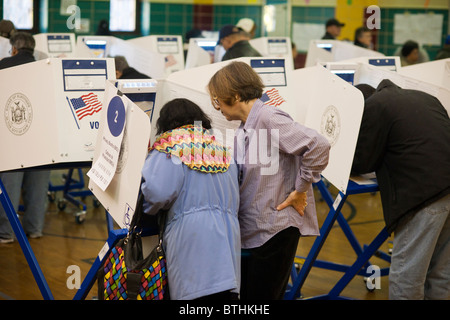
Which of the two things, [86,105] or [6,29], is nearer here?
[86,105]

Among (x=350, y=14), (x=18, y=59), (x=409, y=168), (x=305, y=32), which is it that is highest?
(x=350, y=14)

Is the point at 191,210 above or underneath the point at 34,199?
above

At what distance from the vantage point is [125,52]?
6.57m

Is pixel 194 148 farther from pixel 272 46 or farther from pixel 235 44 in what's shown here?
pixel 272 46

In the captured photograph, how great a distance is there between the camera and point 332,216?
3.40 meters

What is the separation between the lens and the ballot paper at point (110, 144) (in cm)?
248

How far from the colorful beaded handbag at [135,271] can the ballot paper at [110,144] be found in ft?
0.88

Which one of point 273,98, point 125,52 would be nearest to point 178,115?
point 273,98

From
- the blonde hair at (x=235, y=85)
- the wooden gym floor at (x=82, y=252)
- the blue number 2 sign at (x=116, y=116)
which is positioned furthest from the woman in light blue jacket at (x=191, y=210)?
the wooden gym floor at (x=82, y=252)

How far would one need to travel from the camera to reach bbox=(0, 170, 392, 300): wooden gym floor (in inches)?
157

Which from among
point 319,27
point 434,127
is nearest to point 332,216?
point 434,127

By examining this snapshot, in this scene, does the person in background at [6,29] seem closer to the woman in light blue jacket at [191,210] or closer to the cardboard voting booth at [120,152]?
the cardboard voting booth at [120,152]

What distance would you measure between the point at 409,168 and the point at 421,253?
425mm

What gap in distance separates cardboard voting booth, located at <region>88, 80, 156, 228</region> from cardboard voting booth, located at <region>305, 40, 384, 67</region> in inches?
183
